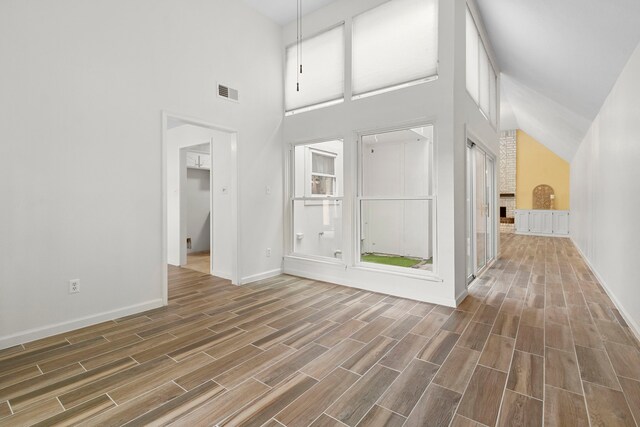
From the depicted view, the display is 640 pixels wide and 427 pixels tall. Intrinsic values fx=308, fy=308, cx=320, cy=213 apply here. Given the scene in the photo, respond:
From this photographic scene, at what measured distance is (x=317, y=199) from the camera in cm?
471

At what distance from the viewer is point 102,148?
2957 mm

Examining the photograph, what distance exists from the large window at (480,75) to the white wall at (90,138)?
321 cm

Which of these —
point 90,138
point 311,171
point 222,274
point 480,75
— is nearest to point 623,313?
point 480,75

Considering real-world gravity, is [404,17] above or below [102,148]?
above

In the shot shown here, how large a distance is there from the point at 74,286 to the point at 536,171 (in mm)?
13436

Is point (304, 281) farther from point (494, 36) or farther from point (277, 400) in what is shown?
point (494, 36)

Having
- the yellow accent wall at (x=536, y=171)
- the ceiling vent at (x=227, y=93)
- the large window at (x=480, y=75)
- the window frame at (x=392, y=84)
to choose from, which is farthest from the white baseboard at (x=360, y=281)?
the yellow accent wall at (x=536, y=171)

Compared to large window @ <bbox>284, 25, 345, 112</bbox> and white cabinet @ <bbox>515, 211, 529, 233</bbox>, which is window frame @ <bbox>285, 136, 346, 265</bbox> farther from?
white cabinet @ <bbox>515, 211, 529, 233</bbox>

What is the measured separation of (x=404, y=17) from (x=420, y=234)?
2.62m

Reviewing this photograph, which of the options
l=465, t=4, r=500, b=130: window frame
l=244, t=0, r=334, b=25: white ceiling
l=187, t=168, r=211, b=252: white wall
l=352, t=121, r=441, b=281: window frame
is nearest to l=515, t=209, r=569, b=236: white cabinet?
l=465, t=4, r=500, b=130: window frame

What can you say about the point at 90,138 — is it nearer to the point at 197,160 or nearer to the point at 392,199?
the point at 392,199

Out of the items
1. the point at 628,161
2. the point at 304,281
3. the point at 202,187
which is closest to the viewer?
the point at 628,161

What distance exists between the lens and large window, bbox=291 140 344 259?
4500 millimetres

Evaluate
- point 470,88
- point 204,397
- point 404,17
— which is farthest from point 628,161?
point 204,397
